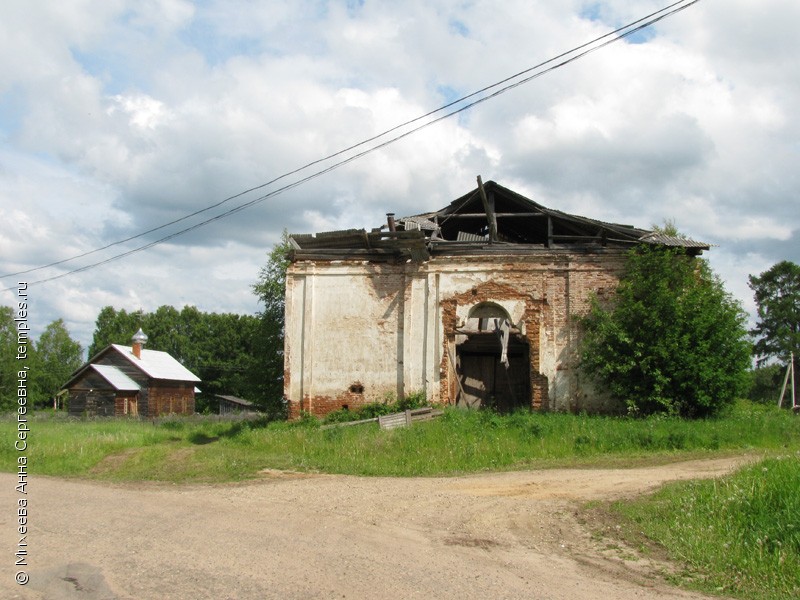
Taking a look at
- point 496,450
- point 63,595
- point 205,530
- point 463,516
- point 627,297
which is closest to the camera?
point 63,595

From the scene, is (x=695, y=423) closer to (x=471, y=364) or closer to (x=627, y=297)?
(x=627, y=297)

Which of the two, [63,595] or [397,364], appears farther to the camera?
[397,364]

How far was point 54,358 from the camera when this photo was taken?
6800 centimetres

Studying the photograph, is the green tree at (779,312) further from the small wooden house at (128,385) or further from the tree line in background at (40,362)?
the tree line in background at (40,362)

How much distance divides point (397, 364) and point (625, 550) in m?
13.0

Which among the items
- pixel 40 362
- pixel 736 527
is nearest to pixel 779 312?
pixel 736 527

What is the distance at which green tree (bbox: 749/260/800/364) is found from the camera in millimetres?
47594

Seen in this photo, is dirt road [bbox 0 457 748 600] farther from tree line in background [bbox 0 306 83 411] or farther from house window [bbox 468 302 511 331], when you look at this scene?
tree line in background [bbox 0 306 83 411]

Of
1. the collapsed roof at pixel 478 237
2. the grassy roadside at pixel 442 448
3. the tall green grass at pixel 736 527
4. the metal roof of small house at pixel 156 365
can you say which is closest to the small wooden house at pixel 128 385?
the metal roof of small house at pixel 156 365

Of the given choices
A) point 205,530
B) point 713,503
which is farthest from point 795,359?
point 205,530

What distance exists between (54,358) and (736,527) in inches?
2736

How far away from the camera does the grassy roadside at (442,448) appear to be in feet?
47.3

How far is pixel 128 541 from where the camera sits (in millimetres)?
7969

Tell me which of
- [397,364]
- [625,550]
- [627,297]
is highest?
[627,297]
